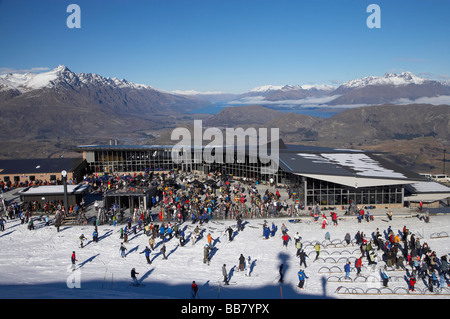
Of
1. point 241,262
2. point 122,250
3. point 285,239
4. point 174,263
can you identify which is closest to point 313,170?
point 285,239

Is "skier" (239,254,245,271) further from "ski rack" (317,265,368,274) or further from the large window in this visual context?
the large window

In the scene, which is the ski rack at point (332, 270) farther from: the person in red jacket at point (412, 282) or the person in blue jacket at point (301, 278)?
the person in red jacket at point (412, 282)

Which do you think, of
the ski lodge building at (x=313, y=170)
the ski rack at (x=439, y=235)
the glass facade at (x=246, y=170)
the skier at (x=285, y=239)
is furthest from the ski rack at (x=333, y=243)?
the ski lodge building at (x=313, y=170)

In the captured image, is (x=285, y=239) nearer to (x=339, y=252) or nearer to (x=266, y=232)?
(x=266, y=232)

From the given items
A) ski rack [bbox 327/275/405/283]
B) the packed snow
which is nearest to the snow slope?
the packed snow

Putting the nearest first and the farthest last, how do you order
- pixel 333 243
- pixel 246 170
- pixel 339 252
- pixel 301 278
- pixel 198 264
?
pixel 301 278 → pixel 198 264 → pixel 339 252 → pixel 333 243 → pixel 246 170
